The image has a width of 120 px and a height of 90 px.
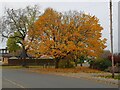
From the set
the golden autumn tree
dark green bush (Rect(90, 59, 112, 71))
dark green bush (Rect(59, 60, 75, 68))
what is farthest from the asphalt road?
dark green bush (Rect(59, 60, 75, 68))

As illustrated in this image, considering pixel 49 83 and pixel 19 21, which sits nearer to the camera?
pixel 49 83

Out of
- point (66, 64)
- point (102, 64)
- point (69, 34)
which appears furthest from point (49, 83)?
point (66, 64)

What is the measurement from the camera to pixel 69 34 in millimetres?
46406

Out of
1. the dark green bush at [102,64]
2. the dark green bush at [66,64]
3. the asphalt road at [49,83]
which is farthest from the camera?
the dark green bush at [66,64]

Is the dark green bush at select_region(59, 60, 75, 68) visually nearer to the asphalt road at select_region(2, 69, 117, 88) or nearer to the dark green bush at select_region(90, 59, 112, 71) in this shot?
the dark green bush at select_region(90, 59, 112, 71)

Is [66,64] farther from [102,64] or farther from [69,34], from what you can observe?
[69,34]

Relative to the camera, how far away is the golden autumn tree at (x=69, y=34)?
46406 mm

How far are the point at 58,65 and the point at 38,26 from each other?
766 centimetres

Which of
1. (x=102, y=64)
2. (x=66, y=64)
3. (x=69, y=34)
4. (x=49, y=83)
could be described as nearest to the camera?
(x=49, y=83)

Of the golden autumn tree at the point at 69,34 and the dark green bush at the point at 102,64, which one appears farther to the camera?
the dark green bush at the point at 102,64

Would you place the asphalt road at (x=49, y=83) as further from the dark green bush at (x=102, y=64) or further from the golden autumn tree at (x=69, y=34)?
the dark green bush at (x=102, y=64)

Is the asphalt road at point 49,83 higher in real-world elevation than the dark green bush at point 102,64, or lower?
lower

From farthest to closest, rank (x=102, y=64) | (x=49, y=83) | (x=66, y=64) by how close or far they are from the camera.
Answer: (x=66, y=64) < (x=102, y=64) < (x=49, y=83)

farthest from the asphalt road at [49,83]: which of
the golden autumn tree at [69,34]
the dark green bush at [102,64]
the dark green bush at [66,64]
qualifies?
the dark green bush at [66,64]
